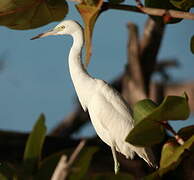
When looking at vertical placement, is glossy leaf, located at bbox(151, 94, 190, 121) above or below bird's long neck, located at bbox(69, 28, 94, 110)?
above

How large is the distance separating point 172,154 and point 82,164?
13 cm

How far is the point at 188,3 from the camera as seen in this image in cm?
83

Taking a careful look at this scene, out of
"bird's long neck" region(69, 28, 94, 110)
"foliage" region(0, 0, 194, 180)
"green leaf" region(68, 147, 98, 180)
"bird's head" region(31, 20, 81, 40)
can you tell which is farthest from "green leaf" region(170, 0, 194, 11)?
"bird's head" region(31, 20, 81, 40)

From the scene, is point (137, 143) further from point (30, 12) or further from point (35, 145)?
point (30, 12)

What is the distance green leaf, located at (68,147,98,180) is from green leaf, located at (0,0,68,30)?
0.88 ft

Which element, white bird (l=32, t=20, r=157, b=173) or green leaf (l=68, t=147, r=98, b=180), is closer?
green leaf (l=68, t=147, r=98, b=180)

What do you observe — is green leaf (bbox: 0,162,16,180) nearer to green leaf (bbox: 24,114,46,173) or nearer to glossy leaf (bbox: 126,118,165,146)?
green leaf (bbox: 24,114,46,173)

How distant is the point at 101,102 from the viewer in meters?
2.07

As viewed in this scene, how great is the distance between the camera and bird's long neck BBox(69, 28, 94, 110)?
191cm

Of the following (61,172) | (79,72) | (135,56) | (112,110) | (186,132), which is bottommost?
(135,56)

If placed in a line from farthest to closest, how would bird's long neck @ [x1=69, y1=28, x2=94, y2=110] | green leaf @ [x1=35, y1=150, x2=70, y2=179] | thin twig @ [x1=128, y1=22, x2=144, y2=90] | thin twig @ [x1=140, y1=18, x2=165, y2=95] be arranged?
thin twig @ [x1=128, y1=22, x2=144, y2=90] → thin twig @ [x1=140, y1=18, x2=165, y2=95] → bird's long neck @ [x1=69, y1=28, x2=94, y2=110] → green leaf @ [x1=35, y1=150, x2=70, y2=179]

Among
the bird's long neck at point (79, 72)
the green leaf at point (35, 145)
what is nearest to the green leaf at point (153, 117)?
the green leaf at point (35, 145)

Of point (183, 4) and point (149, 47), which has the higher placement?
point (183, 4)

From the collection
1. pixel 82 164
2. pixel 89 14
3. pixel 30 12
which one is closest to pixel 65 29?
pixel 30 12
